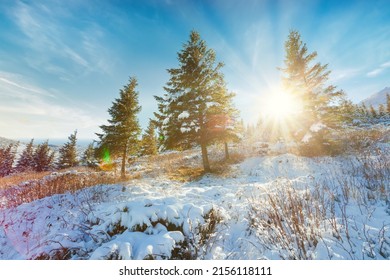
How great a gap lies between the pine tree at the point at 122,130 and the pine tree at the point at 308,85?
13.4 metres

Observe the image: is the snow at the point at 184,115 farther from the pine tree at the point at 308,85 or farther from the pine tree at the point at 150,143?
the pine tree at the point at 150,143

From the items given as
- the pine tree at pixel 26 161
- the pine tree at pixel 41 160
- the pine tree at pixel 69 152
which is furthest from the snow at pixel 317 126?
the pine tree at pixel 26 161

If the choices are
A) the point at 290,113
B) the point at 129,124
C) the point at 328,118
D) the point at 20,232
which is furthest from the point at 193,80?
the point at 20,232

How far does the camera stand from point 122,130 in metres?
14.3

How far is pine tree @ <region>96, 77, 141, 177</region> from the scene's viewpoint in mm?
14234

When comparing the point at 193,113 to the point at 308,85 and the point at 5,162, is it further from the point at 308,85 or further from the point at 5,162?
the point at 5,162

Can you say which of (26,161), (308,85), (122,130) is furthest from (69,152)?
(308,85)

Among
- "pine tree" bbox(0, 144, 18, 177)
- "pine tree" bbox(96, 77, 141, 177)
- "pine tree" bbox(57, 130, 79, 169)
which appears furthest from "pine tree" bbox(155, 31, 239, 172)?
"pine tree" bbox(0, 144, 18, 177)

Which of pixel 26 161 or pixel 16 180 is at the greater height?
pixel 26 161

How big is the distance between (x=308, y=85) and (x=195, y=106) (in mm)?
10019


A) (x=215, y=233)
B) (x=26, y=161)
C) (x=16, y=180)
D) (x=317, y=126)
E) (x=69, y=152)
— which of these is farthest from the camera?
(x=26, y=161)

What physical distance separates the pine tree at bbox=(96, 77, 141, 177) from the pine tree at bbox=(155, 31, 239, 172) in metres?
3.16
